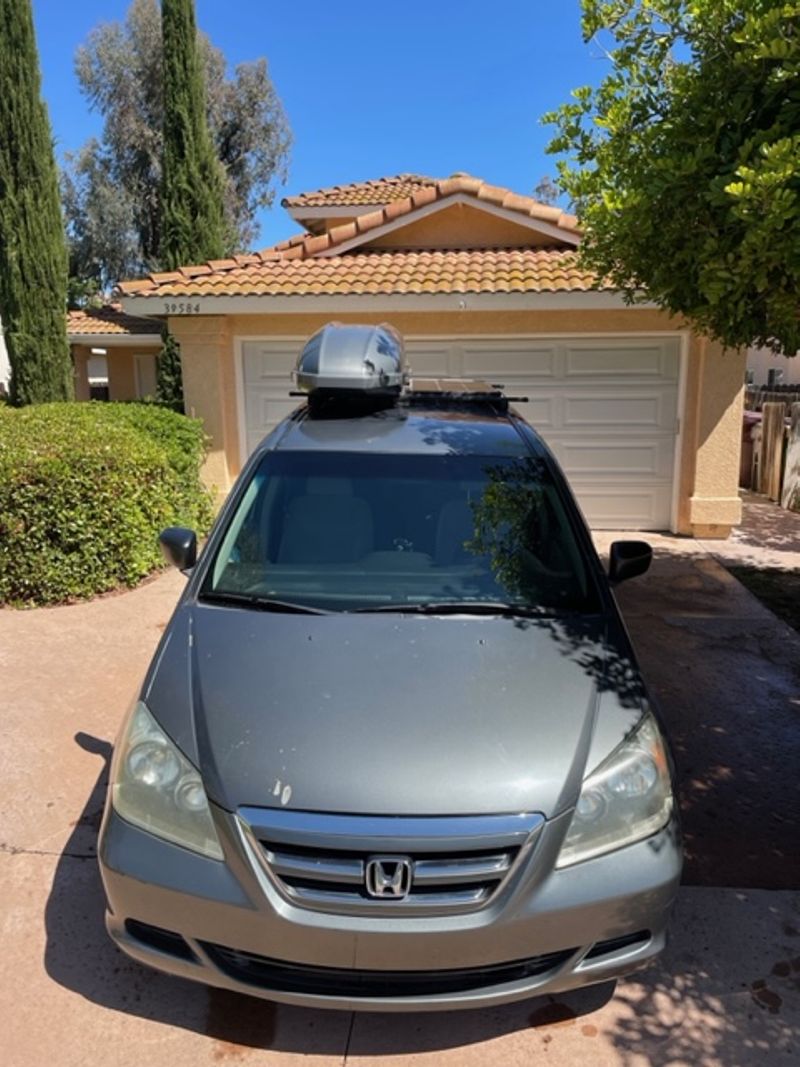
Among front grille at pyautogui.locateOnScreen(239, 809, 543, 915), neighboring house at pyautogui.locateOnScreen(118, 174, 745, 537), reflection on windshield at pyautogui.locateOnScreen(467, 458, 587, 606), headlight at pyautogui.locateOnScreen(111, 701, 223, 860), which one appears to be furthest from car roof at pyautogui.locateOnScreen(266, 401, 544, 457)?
neighboring house at pyautogui.locateOnScreen(118, 174, 745, 537)

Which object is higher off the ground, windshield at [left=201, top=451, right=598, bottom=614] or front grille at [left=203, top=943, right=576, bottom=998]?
windshield at [left=201, top=451, right=598, bottom=614]

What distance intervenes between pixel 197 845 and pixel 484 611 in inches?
50.3

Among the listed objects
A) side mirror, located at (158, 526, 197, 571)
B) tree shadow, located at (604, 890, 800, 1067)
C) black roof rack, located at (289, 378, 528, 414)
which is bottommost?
tree shadow, located at (604, 890, 800, 1067)

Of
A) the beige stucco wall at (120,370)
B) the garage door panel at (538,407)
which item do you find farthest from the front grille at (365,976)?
the beige stucco wall at (120,370)

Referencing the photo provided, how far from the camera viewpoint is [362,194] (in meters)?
14.9

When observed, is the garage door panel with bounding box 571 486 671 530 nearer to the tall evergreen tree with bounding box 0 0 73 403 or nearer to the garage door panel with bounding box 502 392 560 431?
the garage door panel with bounding box 502 392 560 431

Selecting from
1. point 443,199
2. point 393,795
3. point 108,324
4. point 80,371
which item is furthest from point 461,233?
point 80,371

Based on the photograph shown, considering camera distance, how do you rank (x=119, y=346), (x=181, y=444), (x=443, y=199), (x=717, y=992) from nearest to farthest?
1. (x=717, y=992)
2. (x=181, y=444)
3. (x=443, y=199)
4. (x=119, y=346)

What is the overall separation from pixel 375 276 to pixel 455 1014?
8.34m

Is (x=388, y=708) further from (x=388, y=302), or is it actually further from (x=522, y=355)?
(x=522, y=355)

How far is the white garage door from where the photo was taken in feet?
31.3

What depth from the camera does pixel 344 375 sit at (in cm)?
391

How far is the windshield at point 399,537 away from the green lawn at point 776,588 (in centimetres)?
397

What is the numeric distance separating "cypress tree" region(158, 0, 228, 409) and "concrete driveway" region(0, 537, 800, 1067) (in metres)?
12.4
